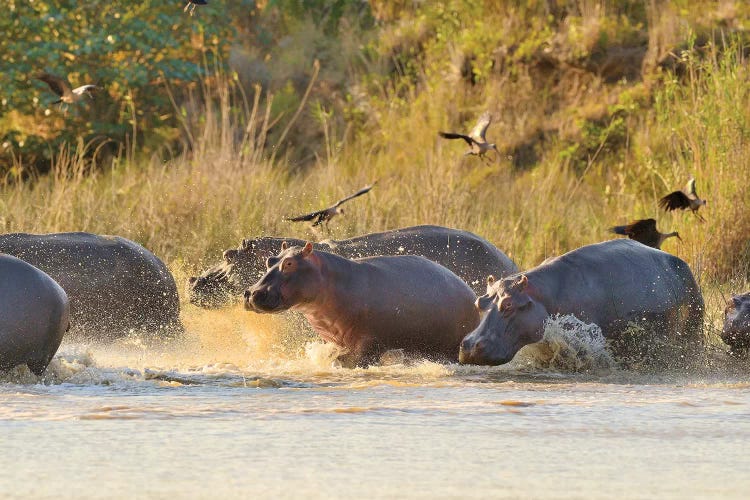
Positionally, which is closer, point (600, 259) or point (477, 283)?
point (600, 259)

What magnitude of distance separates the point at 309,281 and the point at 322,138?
1058 cm

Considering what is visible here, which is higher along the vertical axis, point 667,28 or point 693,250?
point 667,28

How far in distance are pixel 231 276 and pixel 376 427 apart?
10.9ft

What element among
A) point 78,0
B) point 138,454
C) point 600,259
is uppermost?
point 78,0

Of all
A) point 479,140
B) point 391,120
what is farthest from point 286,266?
point 391,120

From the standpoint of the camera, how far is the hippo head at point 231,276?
7.98 metres

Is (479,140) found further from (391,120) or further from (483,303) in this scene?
(391,120)

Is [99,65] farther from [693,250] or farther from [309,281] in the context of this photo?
[309,281]

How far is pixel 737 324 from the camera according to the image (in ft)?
22.2

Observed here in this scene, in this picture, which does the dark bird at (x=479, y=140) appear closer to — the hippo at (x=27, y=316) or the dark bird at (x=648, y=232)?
the dark bird at (x=648, y=232)

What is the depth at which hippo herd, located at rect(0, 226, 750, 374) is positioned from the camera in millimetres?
6109

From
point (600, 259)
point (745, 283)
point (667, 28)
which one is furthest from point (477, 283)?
point (667, 28)

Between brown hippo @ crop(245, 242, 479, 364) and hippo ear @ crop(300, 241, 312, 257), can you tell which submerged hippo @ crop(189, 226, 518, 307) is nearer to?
brown hippo @ crop(245, 242, 479, 364)

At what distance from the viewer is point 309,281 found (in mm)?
6688
